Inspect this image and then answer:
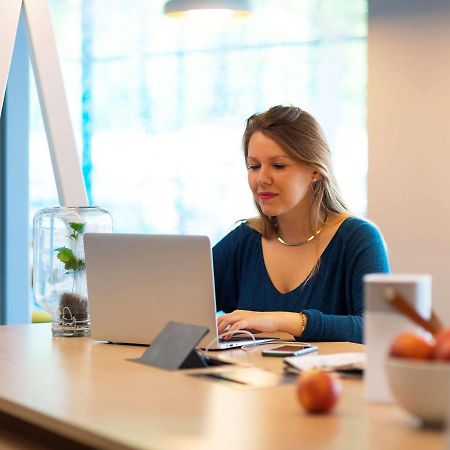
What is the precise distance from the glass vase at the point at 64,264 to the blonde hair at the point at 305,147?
0.56 m

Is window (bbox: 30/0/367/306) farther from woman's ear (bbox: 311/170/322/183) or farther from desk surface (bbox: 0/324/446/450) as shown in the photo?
desk surface (bbox: 0/324/446/450)

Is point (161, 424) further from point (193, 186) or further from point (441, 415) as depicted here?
point (193, 186)

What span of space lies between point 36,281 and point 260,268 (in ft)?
2.34

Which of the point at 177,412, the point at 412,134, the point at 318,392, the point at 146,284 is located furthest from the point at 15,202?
the point at 318,392

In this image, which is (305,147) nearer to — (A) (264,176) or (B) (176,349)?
(A) (264,176)

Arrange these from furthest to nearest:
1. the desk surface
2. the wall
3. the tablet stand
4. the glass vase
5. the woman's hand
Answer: the wall
the glass vase
the woman's hand
the tablet stand
the desk surface

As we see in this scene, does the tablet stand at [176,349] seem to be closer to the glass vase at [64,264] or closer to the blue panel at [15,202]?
the glass vase at [64,264]

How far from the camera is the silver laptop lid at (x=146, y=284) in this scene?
2357mm

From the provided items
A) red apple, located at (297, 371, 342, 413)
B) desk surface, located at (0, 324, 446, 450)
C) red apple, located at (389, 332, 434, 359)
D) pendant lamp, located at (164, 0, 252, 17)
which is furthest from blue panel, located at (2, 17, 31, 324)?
red apple, located at (389, 332, 434, 359)

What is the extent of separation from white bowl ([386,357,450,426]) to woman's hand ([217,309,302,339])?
1.08 metres

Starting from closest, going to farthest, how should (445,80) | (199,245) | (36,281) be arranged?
(199,245) < (36,281) < (445,80)

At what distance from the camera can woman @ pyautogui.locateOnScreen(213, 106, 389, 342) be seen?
2.95 metres

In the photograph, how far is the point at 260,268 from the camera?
3.08 m

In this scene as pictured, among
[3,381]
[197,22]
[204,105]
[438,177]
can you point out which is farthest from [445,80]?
[3,381]
